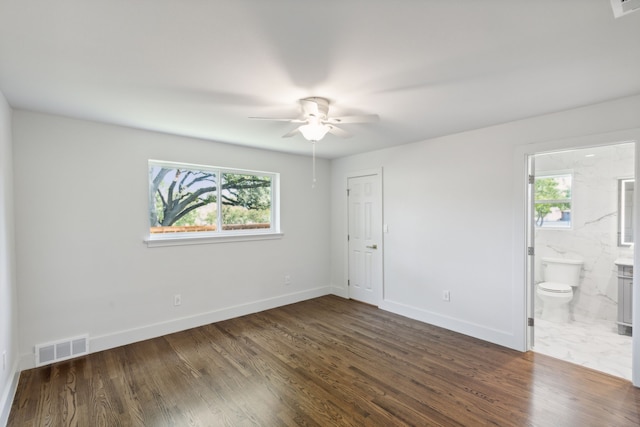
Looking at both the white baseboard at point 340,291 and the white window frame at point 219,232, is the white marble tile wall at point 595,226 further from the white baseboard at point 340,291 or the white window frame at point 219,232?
the white window frame at point 219,232

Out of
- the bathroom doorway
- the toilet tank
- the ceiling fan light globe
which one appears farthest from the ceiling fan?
the toilet tank

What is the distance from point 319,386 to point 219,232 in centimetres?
241

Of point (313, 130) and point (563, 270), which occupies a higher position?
point (313, 130)

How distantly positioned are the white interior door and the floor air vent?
350 centimetres

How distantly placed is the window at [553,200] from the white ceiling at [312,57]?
6.90ft

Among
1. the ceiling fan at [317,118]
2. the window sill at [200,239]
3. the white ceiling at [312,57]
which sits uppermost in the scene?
the white ceiling at [312,57]

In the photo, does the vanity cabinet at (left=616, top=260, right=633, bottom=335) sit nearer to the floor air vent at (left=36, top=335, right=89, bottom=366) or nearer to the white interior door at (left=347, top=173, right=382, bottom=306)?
the white interior door at (left=347, top=173, right=382, bottom=306)

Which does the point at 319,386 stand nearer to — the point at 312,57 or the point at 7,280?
the point at 312,57

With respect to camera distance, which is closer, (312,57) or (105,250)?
(312,57)

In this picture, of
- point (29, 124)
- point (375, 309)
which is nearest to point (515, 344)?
point (375, 309)

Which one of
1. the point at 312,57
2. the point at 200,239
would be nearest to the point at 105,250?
the point at 200,239

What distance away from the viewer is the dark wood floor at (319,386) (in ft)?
6.78

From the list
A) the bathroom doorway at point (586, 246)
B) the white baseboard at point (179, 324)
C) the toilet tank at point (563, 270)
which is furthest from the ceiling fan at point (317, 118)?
the toilet tank at point (563, 270)

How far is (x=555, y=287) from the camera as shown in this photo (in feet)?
12.9
